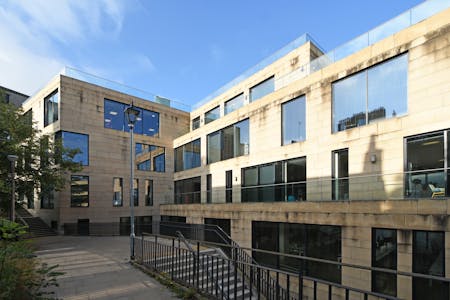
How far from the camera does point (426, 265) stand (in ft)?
27.1

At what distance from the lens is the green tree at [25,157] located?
14469mm

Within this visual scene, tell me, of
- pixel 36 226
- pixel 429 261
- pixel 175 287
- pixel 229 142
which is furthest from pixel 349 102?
pixel 36 226

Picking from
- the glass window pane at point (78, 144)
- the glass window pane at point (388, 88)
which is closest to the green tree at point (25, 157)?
the glass window pane at point (78, 144)

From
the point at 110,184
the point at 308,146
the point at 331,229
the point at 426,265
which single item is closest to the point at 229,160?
the point at 308,146

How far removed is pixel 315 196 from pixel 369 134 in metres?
3.31

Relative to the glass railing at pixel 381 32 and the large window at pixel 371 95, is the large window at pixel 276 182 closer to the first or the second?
the large window at pixel 371 95

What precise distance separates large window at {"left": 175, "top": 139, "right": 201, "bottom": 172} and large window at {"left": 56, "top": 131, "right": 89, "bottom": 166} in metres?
7.66

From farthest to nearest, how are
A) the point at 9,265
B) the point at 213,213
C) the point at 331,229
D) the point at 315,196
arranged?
the point at 213,213
the point at 315,196
the point at 331,229
the point at 9,265

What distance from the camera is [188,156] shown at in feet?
80.5

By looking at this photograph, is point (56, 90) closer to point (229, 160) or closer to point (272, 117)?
point (229, 160)

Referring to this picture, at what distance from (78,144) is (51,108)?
12.7ft

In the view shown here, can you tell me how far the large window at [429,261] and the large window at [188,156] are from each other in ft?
52.9

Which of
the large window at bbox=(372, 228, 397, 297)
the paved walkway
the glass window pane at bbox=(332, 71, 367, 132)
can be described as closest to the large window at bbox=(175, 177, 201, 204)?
the paved walkway

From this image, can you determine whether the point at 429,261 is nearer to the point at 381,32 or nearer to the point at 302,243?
the point at 302,243
